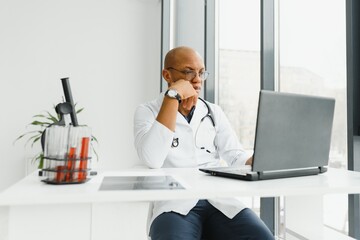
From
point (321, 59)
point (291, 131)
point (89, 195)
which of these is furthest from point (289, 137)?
point (321, 59)

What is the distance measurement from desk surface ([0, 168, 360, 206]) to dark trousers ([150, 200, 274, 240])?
0.22 m

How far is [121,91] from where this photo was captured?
404cm

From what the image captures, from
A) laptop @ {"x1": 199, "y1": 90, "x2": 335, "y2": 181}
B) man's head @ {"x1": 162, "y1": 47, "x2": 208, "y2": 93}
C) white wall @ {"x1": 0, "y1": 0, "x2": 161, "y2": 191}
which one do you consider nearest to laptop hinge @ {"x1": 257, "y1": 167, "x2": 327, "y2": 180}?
laptop @ {"x1": 199, "y1": 90, "x2": 335, "y2": 181}

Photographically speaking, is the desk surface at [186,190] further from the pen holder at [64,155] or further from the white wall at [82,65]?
the white wall at [82,65]

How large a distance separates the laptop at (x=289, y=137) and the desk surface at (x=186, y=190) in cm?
4

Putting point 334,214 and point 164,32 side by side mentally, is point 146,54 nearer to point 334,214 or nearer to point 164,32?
point 164,32

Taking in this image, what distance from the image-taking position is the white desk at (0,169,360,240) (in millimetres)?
755

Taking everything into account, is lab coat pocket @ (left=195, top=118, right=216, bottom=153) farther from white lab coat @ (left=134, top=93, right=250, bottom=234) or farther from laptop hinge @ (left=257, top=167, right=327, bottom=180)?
laptop hinge @ (left=257, top=167, right=327, bottom=180)

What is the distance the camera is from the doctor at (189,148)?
1247 mm

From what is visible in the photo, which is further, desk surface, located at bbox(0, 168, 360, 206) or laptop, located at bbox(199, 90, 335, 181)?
laptop, located at bbox(199, 90, 335, 181)

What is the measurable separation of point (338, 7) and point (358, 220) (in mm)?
951

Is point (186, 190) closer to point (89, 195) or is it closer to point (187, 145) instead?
point (89, 195)

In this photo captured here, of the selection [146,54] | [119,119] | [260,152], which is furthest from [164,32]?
[260,152]

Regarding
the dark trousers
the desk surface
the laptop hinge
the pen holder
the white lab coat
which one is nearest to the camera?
the desk surface
